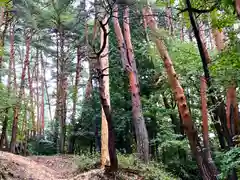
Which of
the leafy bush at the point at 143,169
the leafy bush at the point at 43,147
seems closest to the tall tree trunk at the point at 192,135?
the leafy bush at the point at 143,169

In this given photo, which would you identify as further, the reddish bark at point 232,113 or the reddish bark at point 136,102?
the reddish bark at point 136,102

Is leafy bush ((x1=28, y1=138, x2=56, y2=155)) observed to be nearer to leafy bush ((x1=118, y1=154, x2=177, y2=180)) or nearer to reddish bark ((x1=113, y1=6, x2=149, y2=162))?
reddish bark ((x1=113, y1=6, x2=149, y2=162))

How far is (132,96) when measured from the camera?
1218 centimetres

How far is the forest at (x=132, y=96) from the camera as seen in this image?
6.44 m

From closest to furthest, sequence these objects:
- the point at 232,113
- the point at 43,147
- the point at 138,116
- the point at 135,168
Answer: the point at 232,113 < the point at 135,168 < the point at 138,116 < the point at 43,147

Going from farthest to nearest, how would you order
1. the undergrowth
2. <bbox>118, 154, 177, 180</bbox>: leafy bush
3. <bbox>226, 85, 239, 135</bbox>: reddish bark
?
1. <bbox>118, 154, 177, 180</bbox>: leafy bush
2. the undergrowth
3. <bbox>226, 85, 239, 135</bbox>: reddish bark

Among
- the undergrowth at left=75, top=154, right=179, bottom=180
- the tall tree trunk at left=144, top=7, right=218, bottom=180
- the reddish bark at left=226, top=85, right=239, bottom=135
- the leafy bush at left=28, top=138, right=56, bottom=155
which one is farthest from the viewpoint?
the leafy bush at left=28, top=138, right=56, bottom=155

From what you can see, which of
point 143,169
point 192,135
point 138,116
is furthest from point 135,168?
point 192,135

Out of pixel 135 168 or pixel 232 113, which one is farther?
pixel 135 168

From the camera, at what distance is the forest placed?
6.44 meters

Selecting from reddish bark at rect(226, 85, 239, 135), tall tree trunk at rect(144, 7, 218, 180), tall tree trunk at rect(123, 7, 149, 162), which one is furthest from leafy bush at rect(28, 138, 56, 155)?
reddish bark at rect(226, 85, 239, 135)

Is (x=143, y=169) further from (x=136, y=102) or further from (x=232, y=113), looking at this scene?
(x=232, y=113)

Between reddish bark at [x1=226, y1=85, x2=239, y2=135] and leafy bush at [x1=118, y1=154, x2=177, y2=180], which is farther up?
reddish bark at [x1=226, y1=85, x2=239, y2=135]

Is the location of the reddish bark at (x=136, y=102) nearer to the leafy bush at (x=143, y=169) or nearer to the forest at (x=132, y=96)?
the forest at (x=132, y=96)
